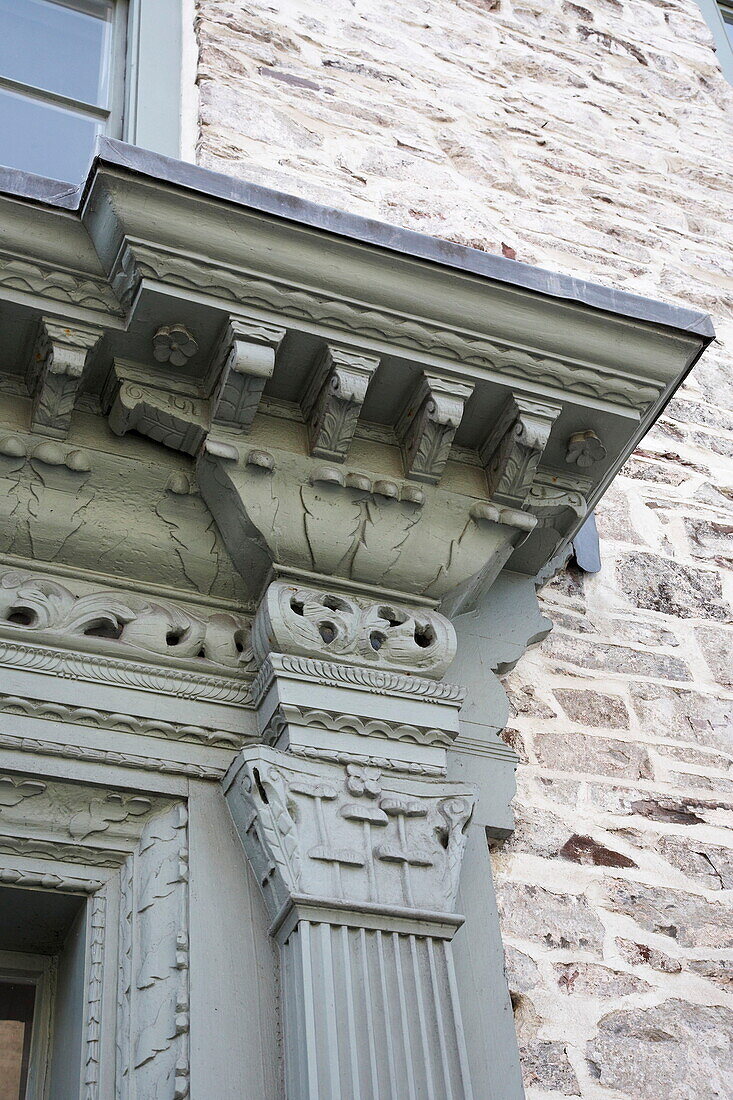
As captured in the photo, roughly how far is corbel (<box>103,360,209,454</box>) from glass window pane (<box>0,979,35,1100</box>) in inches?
44.0

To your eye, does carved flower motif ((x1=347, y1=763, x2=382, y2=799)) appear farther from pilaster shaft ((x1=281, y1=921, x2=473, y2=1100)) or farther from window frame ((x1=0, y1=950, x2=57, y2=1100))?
window frame ((x1=0, y1=950, x2=57, y2=1100))

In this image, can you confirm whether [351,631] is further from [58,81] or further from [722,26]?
[722,26]

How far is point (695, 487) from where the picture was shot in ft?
12.0

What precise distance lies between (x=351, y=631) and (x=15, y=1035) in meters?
0.98

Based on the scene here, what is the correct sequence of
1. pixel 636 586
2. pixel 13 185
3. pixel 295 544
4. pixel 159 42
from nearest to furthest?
1. pixel 13 185
2. pixel 295 544
3. pixel 636 586
4. pixel 159 42

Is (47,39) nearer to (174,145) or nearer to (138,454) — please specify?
(174,145)

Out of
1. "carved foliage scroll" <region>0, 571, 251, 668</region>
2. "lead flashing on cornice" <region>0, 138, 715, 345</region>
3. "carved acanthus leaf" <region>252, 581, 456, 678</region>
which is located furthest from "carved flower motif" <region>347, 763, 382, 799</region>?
"lead flashing on cornice" <region>0, 138, 715, 345</region>

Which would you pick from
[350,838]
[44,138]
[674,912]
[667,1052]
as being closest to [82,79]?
[44,138]

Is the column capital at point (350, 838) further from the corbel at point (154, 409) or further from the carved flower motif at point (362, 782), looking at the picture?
the corbel at point (154, 409)

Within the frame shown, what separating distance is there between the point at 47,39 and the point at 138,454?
2.18 meters

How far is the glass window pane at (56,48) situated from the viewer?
155 inches

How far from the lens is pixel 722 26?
5.99m

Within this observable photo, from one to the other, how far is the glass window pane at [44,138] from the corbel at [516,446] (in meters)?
1.63

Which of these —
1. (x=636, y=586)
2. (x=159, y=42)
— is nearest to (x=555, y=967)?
(x=636, y=586)
